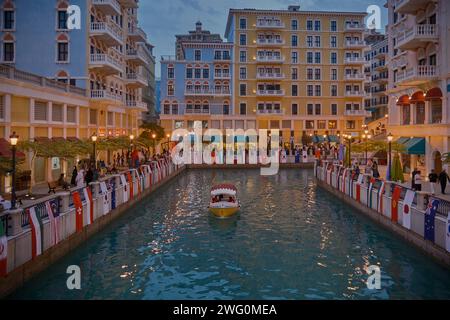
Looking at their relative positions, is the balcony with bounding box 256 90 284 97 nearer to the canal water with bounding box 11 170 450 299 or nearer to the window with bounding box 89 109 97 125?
the window with bounding box 89 109 97 125

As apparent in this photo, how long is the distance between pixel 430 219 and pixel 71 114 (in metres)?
31.8

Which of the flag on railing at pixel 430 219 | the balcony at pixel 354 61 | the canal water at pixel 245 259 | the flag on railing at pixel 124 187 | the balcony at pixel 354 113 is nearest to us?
the canal water at pixel 245 259

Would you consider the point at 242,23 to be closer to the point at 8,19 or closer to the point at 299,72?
the point at 299,72

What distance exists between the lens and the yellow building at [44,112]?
2862 cm

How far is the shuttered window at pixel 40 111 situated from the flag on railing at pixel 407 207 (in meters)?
26.3

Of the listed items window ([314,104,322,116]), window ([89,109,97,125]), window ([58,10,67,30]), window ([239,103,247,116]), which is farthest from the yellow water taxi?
window ([314,104,322,116])

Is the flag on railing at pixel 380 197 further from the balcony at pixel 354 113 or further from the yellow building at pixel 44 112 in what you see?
the balcony at pixel 354 113

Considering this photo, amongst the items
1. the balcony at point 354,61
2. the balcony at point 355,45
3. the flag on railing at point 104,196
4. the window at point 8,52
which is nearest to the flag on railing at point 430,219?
the flag on railing at point 104,196

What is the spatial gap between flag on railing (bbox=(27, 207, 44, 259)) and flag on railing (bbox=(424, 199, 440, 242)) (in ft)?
45.8

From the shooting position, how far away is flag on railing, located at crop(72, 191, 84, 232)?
18.8 meters

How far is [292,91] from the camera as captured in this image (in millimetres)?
72438

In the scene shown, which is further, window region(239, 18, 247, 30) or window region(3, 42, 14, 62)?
window region(239, 18, 247, 30)

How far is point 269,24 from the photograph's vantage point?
70250 millimetres
